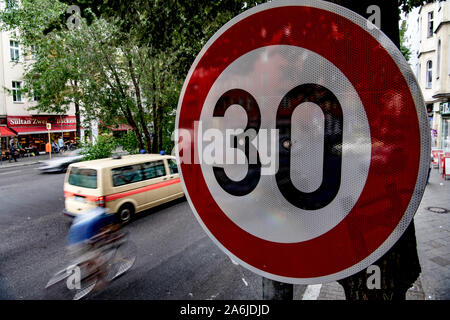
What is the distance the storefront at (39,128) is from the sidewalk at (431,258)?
28.6 meters

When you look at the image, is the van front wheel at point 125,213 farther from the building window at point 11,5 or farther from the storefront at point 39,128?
the storefront at point 39,128

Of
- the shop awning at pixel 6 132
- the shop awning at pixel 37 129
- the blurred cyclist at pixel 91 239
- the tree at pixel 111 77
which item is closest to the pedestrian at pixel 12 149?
the shop awning at pixel 6 132

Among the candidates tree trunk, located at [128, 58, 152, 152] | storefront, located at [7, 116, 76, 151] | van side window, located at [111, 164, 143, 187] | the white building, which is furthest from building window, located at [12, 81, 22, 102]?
van side window, located at [111, 164, 143, 187]

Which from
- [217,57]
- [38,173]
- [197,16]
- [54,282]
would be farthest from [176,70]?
[38,173]

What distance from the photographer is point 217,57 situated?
98 centimetres

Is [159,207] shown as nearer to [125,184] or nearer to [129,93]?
[125,184]

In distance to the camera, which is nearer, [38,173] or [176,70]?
[176,70]

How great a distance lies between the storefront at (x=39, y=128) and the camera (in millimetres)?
25359

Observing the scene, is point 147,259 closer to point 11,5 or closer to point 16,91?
point 11,5

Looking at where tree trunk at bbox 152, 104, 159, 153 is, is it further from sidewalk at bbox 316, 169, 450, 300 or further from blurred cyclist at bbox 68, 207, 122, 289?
sidewalk at bbox 316, 169, 450, 300

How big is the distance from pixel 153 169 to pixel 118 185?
4.31ft

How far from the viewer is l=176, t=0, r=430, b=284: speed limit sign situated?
79cm

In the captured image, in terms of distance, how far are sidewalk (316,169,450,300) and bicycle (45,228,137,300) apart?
10.9ft

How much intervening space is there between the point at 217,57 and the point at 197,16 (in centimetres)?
447
